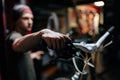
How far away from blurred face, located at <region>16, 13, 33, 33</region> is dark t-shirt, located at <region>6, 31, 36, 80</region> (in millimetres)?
105

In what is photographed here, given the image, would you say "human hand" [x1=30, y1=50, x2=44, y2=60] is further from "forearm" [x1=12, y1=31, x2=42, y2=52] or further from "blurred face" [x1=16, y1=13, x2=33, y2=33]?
"forearm" [x1=12, y1=31, x2=42, y2=52]

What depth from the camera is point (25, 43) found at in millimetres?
1575

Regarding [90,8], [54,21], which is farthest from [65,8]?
[90,8]

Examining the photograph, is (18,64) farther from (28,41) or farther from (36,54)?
(28,41)

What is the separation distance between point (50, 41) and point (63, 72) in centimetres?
61

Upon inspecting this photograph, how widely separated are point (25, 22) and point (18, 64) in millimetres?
336

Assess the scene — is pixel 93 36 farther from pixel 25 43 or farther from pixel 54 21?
pixel 54 21

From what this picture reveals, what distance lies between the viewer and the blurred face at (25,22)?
6.67 feet

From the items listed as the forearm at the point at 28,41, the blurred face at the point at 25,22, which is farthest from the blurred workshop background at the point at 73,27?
the forearm at the point at 28,41

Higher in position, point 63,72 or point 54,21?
point 54,21

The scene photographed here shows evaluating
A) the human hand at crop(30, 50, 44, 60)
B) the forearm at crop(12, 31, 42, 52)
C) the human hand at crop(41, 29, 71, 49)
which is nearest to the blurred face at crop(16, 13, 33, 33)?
the human hand at crop(30, 50, 44, 60)

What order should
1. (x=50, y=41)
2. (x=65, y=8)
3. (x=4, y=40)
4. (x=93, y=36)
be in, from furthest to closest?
(x=65, y=8), (x=4, y=40), (x=93, y=36), (x=50, y=41)

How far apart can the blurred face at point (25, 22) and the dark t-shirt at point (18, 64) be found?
105 mm

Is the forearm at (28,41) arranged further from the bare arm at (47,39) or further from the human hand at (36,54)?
the human hand at (36,54)
